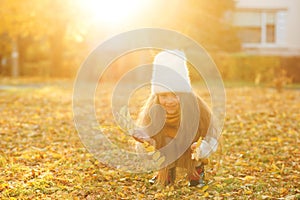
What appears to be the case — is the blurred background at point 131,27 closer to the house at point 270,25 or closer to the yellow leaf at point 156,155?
the house at point 270,25

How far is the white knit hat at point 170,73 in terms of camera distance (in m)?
4.59

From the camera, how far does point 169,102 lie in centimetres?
464

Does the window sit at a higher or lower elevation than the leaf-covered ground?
higher

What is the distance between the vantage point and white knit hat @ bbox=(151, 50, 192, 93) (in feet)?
15.1

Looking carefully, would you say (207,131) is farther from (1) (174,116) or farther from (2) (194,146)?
(1) (174,116)

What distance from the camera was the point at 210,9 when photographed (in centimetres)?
2138

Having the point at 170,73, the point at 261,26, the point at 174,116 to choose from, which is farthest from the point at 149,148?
the point at 261,26

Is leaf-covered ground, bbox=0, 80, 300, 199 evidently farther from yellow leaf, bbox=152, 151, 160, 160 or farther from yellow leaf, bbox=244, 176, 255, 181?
yellow leaf, bbox=152, 151, 160, 160

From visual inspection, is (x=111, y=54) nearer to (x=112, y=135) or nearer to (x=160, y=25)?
(x=160, y=25)

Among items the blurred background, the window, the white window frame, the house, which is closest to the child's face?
the blurred background

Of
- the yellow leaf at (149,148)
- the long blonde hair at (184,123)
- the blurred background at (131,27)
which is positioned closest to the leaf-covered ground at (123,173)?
the long blonde hair at (184,123)

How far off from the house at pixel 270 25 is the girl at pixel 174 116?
21663 mm

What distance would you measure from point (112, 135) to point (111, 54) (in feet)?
47.5

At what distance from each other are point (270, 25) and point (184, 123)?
75.0ft
